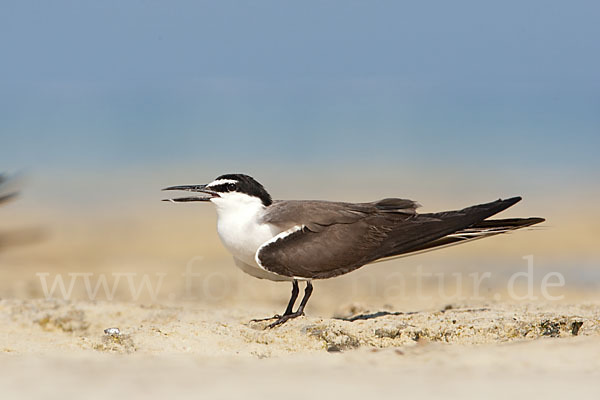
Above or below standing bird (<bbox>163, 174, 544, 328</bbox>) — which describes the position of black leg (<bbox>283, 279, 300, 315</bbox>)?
below

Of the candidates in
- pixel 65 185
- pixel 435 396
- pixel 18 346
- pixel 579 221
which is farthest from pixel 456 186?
pixel 435 396

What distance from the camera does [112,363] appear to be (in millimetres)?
4348

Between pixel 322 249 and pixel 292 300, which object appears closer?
pixel 322 249

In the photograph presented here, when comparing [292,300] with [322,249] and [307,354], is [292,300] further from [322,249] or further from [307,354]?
[307,354]

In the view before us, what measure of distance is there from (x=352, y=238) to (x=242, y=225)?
794 millimetres

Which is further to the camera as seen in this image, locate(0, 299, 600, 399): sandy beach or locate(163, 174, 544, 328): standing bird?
locate(163, 174, 544, 328): standing bird

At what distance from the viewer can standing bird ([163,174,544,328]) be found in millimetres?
6016

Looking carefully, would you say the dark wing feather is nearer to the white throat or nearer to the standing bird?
the standing bird

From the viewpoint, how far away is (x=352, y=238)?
20.5 ft

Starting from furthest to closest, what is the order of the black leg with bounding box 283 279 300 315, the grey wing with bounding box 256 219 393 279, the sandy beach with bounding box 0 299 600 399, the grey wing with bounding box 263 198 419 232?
the black leg with bounding box 283 279 300 315, the grey wing with bounding box 263 198 419 232, the grey wing with bounding box 256 219 393 279, the sandy beach with bounding box 0 299 600 399

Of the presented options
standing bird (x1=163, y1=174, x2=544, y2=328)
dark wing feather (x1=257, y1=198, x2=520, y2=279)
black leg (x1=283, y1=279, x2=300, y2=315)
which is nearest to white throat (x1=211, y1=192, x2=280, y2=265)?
standing bird (x1=163, y1=174, x2=544, y2=328)

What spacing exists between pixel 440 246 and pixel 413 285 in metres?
4.45

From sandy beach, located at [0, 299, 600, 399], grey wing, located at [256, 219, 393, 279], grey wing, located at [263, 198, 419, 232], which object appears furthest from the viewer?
grey wing, located at [263, 198, 419, 232]

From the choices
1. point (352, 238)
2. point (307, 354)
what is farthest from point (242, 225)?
point (307, 354)
